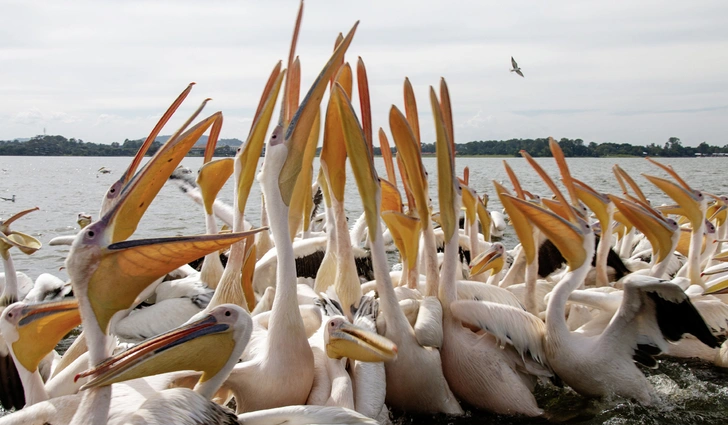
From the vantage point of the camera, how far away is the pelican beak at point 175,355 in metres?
1.96

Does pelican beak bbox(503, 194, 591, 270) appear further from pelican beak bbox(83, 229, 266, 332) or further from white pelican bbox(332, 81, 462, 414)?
pelican beak bbox(83, 229, 266, 332)

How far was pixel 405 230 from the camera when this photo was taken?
342cm

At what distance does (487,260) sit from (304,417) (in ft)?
7.95

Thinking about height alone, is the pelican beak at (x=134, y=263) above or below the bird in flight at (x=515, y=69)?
below

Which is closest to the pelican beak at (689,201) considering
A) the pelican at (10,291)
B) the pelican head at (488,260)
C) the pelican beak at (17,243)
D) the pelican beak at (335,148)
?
the pelican head at (488,260)

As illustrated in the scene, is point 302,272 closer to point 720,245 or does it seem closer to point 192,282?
point 192,282

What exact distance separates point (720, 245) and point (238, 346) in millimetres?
5171

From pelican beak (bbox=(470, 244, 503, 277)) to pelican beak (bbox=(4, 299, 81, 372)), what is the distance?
2.58 meters

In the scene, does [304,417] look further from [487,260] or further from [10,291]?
[10,291]

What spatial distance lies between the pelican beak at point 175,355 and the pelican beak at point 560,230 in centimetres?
156

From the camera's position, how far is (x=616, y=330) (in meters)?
3.09

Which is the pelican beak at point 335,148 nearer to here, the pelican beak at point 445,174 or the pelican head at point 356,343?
the pelican beak at point 445,174

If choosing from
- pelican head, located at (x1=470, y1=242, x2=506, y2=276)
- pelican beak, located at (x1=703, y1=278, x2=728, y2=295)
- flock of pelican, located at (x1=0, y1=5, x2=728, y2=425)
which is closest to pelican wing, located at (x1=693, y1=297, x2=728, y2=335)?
flock of pelican, located at (x1=0, y1=5, x2=728, y2=425)

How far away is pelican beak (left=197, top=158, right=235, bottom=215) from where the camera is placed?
12.1 ft
